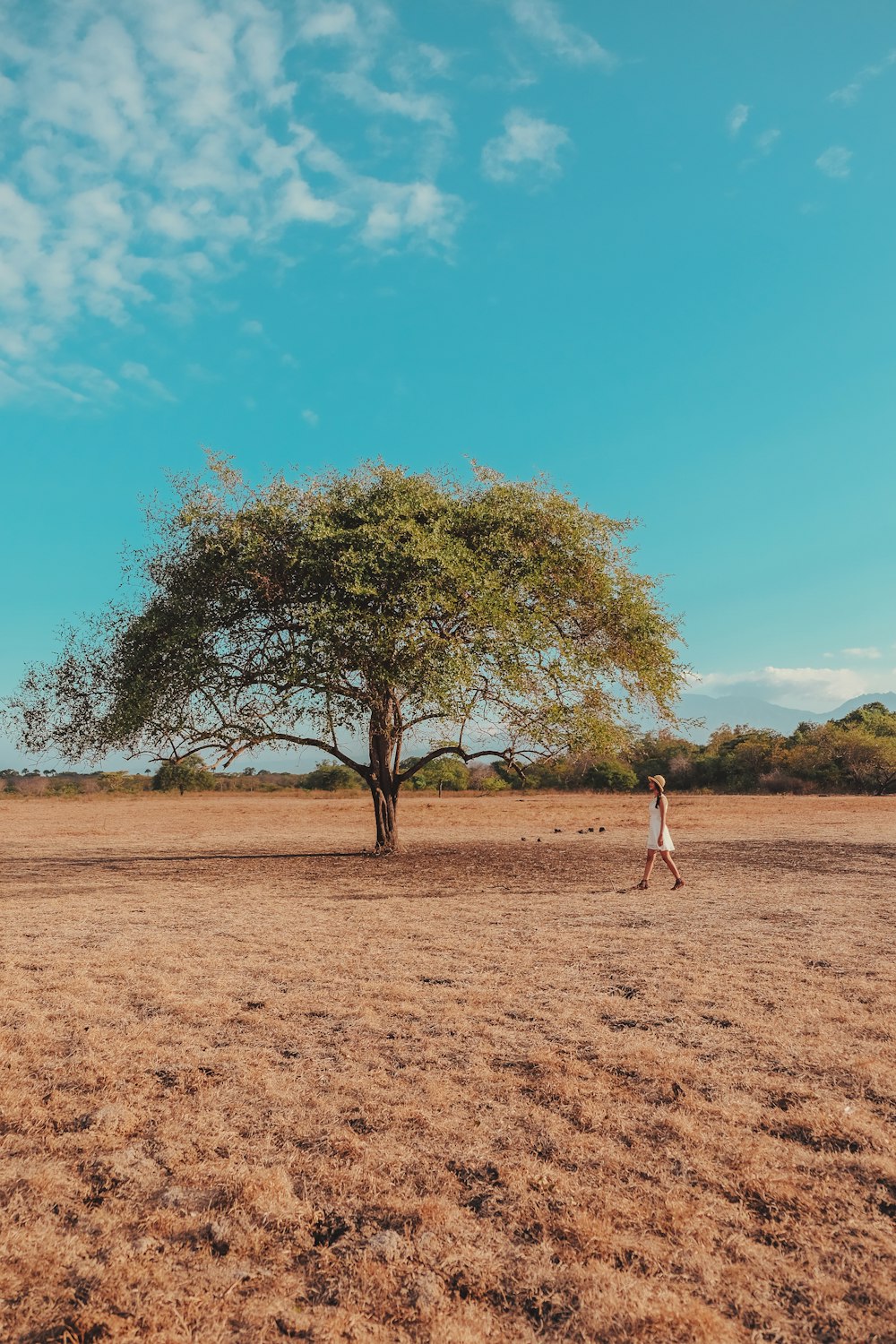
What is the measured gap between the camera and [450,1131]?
5004 mm

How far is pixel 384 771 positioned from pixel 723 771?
61.7 m

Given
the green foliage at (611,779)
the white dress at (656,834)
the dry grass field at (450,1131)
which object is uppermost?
the white dress at (656,834)

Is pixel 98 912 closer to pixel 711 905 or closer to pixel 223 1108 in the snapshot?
pixel 223 1108

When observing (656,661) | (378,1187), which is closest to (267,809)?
(656,661)

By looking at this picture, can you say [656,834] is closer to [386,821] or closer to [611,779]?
[386,821]

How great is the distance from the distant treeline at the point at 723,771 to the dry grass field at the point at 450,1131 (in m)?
50.1

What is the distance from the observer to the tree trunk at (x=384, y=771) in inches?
808

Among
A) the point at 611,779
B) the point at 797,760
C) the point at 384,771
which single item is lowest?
the point at 611,779

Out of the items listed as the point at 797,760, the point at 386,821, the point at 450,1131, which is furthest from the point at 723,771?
the point at 450,1131

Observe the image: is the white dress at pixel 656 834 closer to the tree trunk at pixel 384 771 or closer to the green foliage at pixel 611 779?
the tree trunk at pixel 384 771

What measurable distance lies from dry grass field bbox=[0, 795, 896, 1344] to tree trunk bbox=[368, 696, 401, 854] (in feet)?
28.6

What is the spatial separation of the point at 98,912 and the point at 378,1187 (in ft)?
35.6

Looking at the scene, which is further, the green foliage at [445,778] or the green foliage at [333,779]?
the green foliage at [333,779]

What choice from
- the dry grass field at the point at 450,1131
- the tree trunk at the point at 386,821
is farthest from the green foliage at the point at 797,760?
the dry grass field at the point at 450,1131
